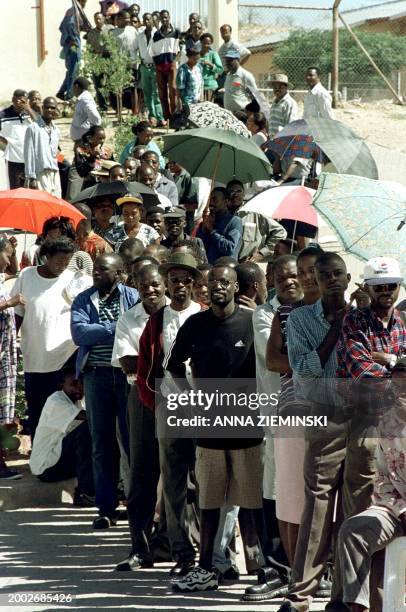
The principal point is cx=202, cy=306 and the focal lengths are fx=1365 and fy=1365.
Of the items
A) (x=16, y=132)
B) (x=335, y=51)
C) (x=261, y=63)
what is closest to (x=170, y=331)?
(x=16, y=132)

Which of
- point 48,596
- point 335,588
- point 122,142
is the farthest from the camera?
point 122,142

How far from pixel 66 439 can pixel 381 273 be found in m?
3.88

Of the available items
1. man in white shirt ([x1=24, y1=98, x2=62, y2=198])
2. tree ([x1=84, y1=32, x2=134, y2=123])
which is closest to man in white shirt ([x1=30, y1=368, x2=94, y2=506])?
man in white shirt ([x1=24, y1=98, x2=62, y2=198])

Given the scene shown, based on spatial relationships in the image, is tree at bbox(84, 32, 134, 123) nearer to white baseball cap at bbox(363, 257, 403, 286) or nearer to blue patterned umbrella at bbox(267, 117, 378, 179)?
blue patterned umbrella at bbox(267, 117, 378, 179)

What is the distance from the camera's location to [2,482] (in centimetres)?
1060

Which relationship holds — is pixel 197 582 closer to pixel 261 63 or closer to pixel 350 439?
pixel 350 439

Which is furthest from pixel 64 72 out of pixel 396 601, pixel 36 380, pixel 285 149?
pixel 396 601

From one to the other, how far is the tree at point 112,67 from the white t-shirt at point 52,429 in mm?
11239

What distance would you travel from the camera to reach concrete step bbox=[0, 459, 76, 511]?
10430mm

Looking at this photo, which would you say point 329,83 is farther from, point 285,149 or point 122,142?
point 285,149

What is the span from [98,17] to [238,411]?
15.4 m

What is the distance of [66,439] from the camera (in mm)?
10461

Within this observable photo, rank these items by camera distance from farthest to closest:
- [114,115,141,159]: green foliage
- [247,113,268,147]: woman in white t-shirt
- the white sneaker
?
[114,115,141,159]: green foliage, [247,113,268,147]: woman in white t-shirt, the white sneaker

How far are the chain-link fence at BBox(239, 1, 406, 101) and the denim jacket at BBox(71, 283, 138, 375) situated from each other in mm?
14969
